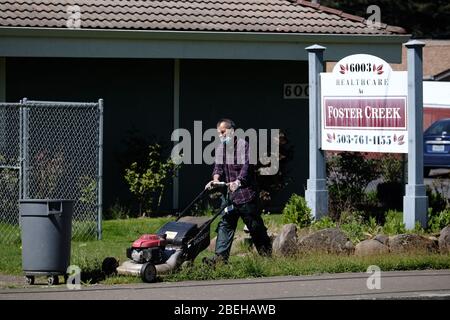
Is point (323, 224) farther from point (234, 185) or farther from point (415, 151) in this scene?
point (234, 185)

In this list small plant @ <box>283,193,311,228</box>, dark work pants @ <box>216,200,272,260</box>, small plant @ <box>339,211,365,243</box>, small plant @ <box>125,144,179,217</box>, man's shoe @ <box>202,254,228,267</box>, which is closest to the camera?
man's shoe @ <box>202,254,228,267</box>

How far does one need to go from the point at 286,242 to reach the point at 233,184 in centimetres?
130

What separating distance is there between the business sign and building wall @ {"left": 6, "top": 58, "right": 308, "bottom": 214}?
4.41m

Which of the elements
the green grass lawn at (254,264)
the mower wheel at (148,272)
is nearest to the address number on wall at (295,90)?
the green grass lawn at (254,264)

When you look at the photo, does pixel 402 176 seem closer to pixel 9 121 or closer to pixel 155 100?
pixel 155 100

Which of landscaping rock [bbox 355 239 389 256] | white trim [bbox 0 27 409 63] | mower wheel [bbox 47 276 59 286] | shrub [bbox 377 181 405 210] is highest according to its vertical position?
white trim [bbox 0 27 409 63]

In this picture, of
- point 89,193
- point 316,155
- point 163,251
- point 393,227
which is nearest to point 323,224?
point 393,227

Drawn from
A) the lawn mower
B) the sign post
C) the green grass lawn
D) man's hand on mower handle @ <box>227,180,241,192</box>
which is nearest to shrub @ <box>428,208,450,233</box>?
the sign post

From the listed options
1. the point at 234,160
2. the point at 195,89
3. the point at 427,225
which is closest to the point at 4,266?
the point at 234,160

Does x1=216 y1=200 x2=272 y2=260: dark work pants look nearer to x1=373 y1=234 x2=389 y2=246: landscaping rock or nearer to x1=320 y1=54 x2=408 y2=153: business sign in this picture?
x1=373 y1=234 x2=389 y2=246: landscaping rock

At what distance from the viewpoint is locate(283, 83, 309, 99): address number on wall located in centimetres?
2050

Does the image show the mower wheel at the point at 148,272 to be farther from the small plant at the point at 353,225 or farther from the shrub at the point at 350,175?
the shrub at the point at 350,175
